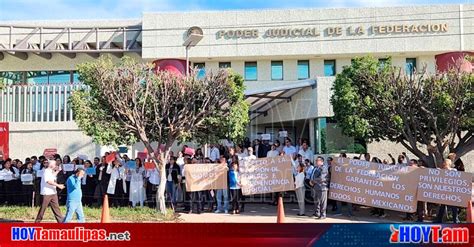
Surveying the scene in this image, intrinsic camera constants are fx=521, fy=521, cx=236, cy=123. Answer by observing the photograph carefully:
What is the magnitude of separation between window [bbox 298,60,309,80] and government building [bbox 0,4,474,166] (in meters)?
0.06

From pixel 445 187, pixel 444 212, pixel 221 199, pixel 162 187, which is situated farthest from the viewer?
pixel 221 199

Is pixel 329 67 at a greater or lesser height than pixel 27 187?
greater

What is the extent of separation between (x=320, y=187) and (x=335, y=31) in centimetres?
1619

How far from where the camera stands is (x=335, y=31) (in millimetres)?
28969

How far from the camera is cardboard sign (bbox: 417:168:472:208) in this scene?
43.8ft

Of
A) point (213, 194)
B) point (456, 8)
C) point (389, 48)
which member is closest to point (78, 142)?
point (213, 194)

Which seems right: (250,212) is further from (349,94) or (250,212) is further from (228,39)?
(228,39)

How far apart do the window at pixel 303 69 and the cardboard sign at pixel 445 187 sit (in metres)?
16.7

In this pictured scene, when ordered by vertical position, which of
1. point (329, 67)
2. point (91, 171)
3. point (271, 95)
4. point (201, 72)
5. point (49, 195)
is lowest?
point (49, 195)

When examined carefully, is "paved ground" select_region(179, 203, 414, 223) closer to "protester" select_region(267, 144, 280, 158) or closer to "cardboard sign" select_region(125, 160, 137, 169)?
"protester" select_region(267, 144, 280, 158)

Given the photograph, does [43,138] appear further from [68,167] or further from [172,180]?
[172,180]

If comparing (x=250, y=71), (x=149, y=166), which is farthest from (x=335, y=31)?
(x=149, y=166)

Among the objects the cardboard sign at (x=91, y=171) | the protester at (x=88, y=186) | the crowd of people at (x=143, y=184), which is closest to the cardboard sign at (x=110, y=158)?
the crowd of people at (x=143, y=184)

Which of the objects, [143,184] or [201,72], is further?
[201,72]
